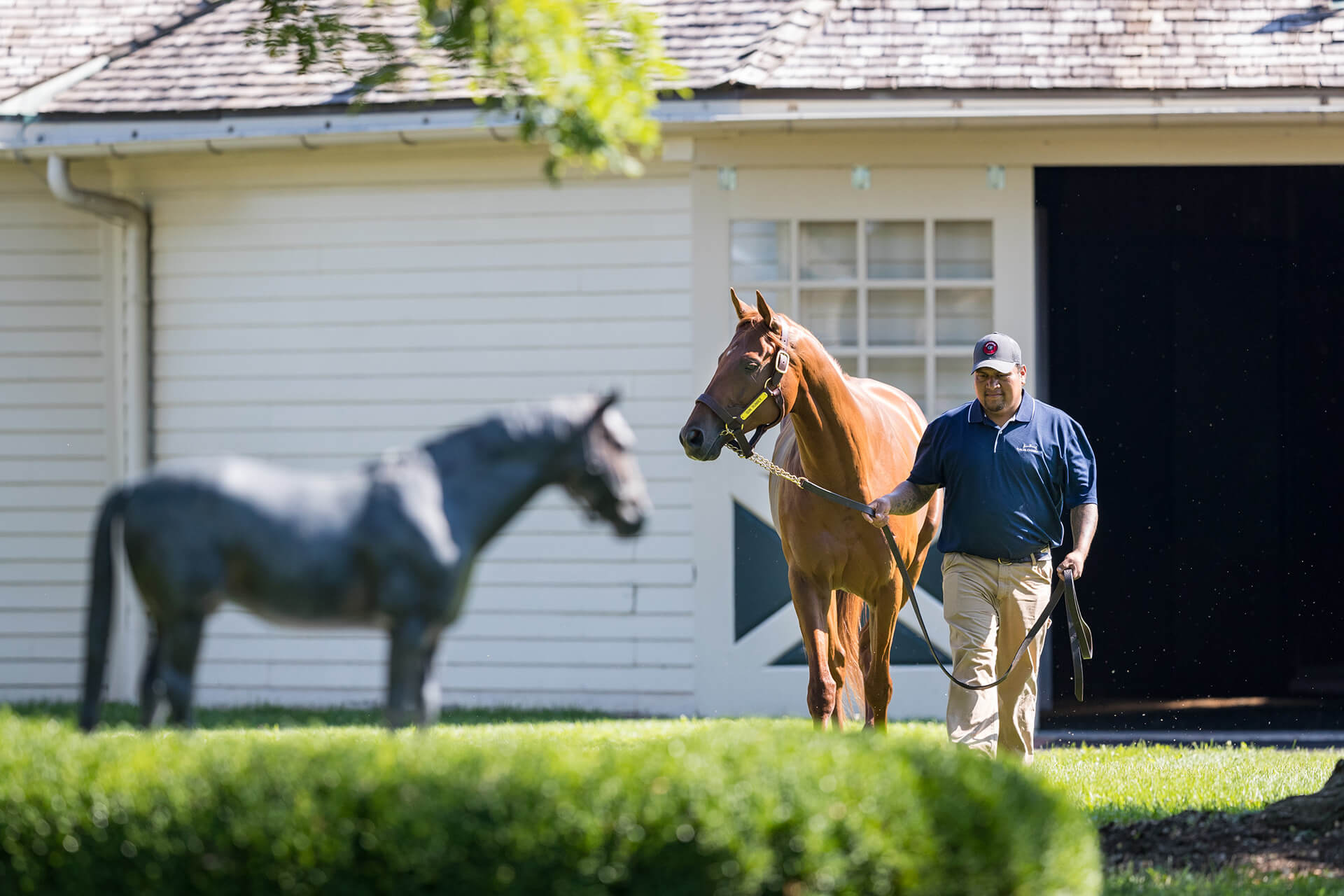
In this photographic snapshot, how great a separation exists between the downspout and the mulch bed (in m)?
6.73

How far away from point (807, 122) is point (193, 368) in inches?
174

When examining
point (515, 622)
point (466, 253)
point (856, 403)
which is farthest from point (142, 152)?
point (856, 403)

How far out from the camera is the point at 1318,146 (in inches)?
329

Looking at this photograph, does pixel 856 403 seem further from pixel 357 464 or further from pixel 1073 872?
pixel 357 464

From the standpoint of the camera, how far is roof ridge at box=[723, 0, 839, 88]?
26.5ft

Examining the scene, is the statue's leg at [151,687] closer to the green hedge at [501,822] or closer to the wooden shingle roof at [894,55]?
the green hedge at [501,822]

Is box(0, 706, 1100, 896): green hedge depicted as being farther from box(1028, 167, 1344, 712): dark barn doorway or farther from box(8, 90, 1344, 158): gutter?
box(1028, 167, 1344, 712): dark barn doorway

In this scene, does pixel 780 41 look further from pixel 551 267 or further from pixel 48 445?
pixel 48 445

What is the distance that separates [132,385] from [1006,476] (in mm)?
6173

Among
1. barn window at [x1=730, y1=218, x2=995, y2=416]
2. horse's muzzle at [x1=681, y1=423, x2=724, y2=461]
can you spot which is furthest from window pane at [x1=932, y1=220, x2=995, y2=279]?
horse's muzzle at [x1=681, y1=423, x2=724, y2=461]

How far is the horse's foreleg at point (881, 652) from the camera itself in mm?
5910

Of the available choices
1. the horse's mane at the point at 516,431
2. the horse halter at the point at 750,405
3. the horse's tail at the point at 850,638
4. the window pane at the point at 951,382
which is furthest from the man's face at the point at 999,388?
the window pane at the point at 951,382

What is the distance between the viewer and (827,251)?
8.67 metres

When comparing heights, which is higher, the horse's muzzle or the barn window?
the barn window
